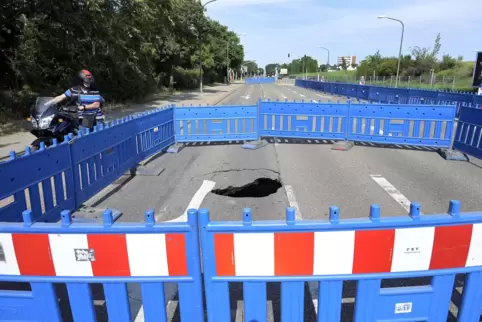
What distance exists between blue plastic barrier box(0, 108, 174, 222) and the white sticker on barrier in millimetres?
3742

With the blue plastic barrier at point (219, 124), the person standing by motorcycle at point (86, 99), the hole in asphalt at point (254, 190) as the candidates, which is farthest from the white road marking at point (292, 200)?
the blue plastic barrier at point (219, 124)

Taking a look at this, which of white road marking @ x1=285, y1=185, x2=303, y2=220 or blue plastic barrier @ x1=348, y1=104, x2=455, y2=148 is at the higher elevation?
blue plastic barrier @ x1=348, y1=104, x2=455, y2=148

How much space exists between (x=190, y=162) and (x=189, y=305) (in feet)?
21.0

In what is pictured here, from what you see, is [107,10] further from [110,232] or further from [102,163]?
[110,232]

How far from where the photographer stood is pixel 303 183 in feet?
21.9

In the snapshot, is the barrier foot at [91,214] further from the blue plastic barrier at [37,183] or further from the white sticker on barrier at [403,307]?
the white sticker on barrier at [403,307]

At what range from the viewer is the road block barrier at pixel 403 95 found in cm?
1662

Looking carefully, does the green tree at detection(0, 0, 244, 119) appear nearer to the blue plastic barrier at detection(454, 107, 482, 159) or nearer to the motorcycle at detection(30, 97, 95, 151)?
the motorcycle at detection(30, 97, 95, 151)

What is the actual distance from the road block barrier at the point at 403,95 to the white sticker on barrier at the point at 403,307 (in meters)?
8.80

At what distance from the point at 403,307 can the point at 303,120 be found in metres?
8.24

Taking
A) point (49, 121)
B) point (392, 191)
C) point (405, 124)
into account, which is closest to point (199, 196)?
point (49, 121)

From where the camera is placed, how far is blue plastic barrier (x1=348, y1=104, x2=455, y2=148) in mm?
9078

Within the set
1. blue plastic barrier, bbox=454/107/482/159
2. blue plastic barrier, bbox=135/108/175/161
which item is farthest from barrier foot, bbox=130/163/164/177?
blue plastic barrier, bbox=454/107/482/159

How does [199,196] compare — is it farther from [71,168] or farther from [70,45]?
[70,45]
